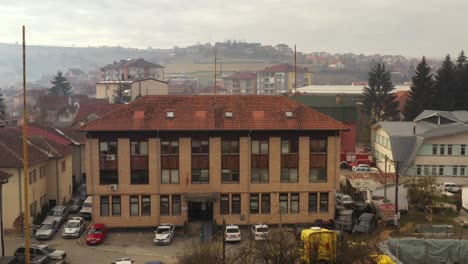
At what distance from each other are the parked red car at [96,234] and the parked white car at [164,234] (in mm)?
3641

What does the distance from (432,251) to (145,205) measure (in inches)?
782

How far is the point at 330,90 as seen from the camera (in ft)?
376

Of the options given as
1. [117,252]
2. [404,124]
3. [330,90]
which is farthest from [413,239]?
[330,90]

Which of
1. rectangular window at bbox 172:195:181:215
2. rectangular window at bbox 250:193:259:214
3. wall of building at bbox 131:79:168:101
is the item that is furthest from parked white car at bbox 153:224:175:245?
wall of building at bbox 131:79:168:101

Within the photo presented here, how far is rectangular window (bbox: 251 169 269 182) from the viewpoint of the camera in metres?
39.1

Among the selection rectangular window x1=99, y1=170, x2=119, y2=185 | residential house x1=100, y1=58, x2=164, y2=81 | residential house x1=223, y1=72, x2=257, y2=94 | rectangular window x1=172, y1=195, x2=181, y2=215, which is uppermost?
residential house x1=100, y1=58, x2=164, y2=81

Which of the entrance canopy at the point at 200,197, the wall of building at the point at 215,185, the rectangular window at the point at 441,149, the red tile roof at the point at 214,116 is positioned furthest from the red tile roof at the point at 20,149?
the rectangular window at the point at 441,149

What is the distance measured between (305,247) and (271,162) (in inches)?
540

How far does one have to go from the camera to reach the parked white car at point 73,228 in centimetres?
3684

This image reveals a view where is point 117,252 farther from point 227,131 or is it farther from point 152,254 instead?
point 227,131

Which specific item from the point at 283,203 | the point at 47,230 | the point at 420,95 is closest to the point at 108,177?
the point at 47,230

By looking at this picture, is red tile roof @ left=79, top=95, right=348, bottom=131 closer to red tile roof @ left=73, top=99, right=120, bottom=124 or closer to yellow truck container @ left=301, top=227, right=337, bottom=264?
yellow truck container @ left=301, top=227, right=337, bottom=264

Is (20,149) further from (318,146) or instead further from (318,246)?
(318,246)

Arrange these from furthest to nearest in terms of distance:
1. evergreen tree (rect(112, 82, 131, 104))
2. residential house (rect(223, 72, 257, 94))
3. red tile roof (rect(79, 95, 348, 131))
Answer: residential house (rect(223, 72, 257, 94)), evergreen tree (rect(112, 82, 131, 104)), red tile roof (rect(79, 95, 348, 131))
